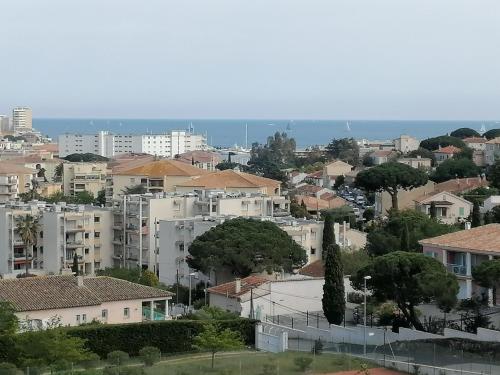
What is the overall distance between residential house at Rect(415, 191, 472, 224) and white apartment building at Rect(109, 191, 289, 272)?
31.2 ft

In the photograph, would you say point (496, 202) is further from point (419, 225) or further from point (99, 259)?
point (99, 259)

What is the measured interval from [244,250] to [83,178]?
59.8m

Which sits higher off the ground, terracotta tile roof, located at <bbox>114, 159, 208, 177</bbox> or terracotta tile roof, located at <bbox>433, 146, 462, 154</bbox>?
terracotta tile roof, located at <bbox>433, 146, 462, 154</bbox>

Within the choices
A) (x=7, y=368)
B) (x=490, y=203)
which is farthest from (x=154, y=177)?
(x=7, y=368)

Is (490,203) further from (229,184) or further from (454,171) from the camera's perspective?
(454,171)

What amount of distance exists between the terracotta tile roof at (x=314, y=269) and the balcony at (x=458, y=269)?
903 centimetres

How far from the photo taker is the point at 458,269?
42469 mm

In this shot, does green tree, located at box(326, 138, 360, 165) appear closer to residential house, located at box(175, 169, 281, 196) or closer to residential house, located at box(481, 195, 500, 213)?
residential house, located at box(175, 169, 281, 196)

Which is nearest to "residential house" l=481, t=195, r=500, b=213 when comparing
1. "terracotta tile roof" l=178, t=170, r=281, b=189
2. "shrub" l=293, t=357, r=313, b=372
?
"terracotta tile roof" l=178, t=170, r=281, b=189

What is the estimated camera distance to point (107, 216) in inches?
2616

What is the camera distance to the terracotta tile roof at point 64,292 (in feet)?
125

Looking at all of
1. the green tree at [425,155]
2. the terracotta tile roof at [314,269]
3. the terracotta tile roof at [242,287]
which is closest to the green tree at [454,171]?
the green tree at [425,155]

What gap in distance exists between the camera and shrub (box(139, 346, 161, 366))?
114 ft

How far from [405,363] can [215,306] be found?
12822 millimetres
